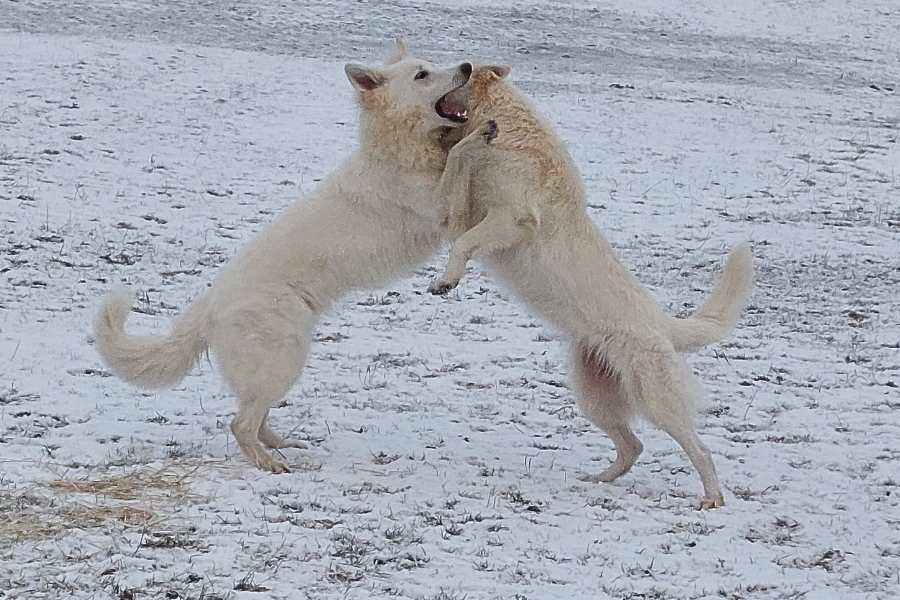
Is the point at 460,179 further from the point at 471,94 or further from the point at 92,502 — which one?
the point at 92,502

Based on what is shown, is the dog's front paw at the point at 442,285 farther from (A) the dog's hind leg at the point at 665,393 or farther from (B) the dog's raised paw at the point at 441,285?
(A) the dog's hind leg at the point at 665,393

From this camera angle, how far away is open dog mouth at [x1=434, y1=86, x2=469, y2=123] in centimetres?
631

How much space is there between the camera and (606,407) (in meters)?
6.26

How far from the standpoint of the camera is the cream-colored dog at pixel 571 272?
595 centimetres

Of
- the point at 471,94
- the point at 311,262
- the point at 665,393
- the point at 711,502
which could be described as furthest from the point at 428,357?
the point at 711,502

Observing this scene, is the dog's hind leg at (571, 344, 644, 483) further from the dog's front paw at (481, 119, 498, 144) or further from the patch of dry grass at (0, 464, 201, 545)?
the patch of dry grass at (0, 464, 201, 545)

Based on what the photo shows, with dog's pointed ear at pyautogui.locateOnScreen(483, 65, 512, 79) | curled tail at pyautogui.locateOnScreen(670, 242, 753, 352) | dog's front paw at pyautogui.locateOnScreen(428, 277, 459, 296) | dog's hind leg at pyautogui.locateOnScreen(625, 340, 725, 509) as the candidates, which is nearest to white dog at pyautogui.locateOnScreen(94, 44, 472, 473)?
dog's pointed ear at pyautogui.locateOnScreen(483, 65, 512, 79)

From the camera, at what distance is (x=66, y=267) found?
9523 mm

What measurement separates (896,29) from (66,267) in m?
18.8

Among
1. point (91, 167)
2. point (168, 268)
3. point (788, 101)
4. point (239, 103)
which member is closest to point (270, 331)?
point (168, 268)

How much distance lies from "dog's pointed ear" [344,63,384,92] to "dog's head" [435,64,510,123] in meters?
0.40

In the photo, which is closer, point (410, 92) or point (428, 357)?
point (410, 92)

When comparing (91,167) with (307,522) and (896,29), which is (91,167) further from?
(896,29)

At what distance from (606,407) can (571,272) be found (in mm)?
783
